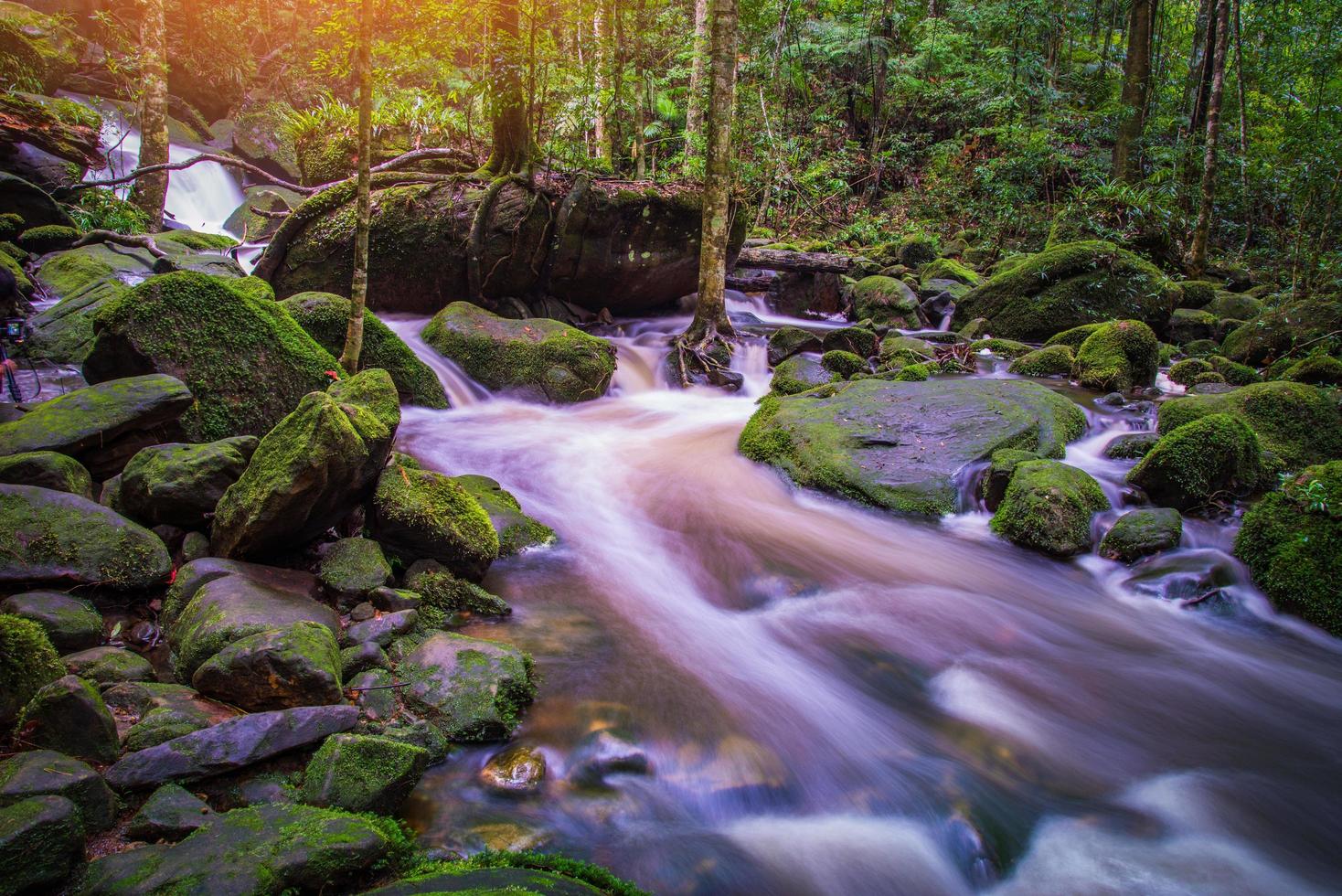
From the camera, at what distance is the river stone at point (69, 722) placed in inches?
99.4

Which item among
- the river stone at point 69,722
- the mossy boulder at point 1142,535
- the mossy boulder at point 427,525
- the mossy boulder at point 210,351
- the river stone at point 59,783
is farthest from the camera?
the mossy boulder at point 1142,535

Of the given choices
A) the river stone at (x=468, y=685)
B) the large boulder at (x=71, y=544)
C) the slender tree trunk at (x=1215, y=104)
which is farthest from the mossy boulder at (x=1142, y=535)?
the slender tree trunk at (x=1215, y=104)

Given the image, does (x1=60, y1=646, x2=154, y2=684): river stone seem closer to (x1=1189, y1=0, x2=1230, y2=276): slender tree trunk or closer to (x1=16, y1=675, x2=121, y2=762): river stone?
(x1=16, y1=675, x2=121, y2=762): river stone

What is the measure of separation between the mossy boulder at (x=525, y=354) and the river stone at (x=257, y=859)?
717cm

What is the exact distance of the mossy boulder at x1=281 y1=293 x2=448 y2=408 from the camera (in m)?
7.70

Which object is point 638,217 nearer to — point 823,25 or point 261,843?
point 261,843

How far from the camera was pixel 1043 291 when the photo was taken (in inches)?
499

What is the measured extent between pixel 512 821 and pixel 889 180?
23.5 m

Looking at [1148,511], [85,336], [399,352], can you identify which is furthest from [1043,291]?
[85,336]

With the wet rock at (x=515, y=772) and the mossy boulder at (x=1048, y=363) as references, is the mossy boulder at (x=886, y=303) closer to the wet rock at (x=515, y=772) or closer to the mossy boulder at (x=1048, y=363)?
the mossy boulder at (x=1048, y=363)

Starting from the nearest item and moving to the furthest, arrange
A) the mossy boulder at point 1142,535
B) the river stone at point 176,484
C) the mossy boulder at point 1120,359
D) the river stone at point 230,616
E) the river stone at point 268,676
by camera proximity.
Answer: the river stone at point 268,676 → the river stone at point 230,616 → the river stone at point 176,484 → the mossy boulder at point 1142,535 → the mossy boulder at point 1120,359

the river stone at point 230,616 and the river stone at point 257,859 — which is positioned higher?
the river stone at point 230,616

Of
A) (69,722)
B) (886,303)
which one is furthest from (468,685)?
(886,303)

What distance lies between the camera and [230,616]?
11.2 ft
